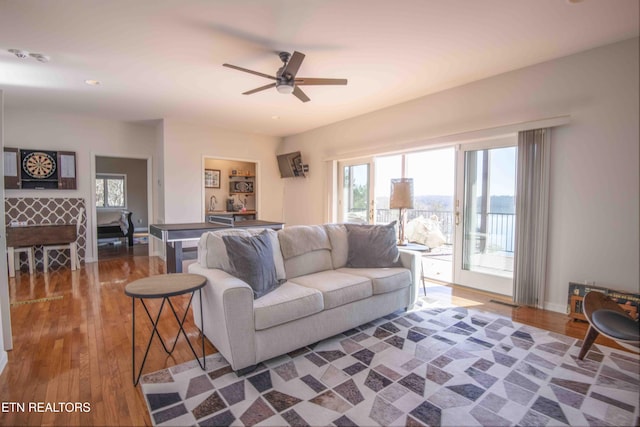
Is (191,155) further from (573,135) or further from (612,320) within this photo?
(612,320)

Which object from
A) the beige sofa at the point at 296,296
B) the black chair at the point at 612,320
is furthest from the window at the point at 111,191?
the black chair at the point at 612,320

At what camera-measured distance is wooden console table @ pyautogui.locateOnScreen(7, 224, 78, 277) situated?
14.4 feet

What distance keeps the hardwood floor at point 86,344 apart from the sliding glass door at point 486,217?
0.26 m

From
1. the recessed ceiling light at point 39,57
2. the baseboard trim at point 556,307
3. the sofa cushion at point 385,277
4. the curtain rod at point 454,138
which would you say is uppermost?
the recessed ceiling light at point 39,57

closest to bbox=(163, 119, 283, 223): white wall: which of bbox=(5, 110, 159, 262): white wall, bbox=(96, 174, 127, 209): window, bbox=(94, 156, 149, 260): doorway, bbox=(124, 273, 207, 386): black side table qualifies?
bbox=(5, 110, 159, 262): white wall

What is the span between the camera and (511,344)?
94.6 inches

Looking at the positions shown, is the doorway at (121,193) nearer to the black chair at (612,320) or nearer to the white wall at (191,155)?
the white wall at (191,155)

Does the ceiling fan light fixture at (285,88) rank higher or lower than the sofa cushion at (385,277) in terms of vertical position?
higher

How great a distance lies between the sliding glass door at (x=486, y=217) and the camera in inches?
137

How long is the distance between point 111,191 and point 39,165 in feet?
14.1

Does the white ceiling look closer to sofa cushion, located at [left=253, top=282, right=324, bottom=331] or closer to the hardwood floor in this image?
sofa cushion, located at [left=253, top=282, right=324, bottom=331]

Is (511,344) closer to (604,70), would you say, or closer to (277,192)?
(604,70)

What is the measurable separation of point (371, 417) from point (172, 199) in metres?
5.03

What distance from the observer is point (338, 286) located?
2490 mm
